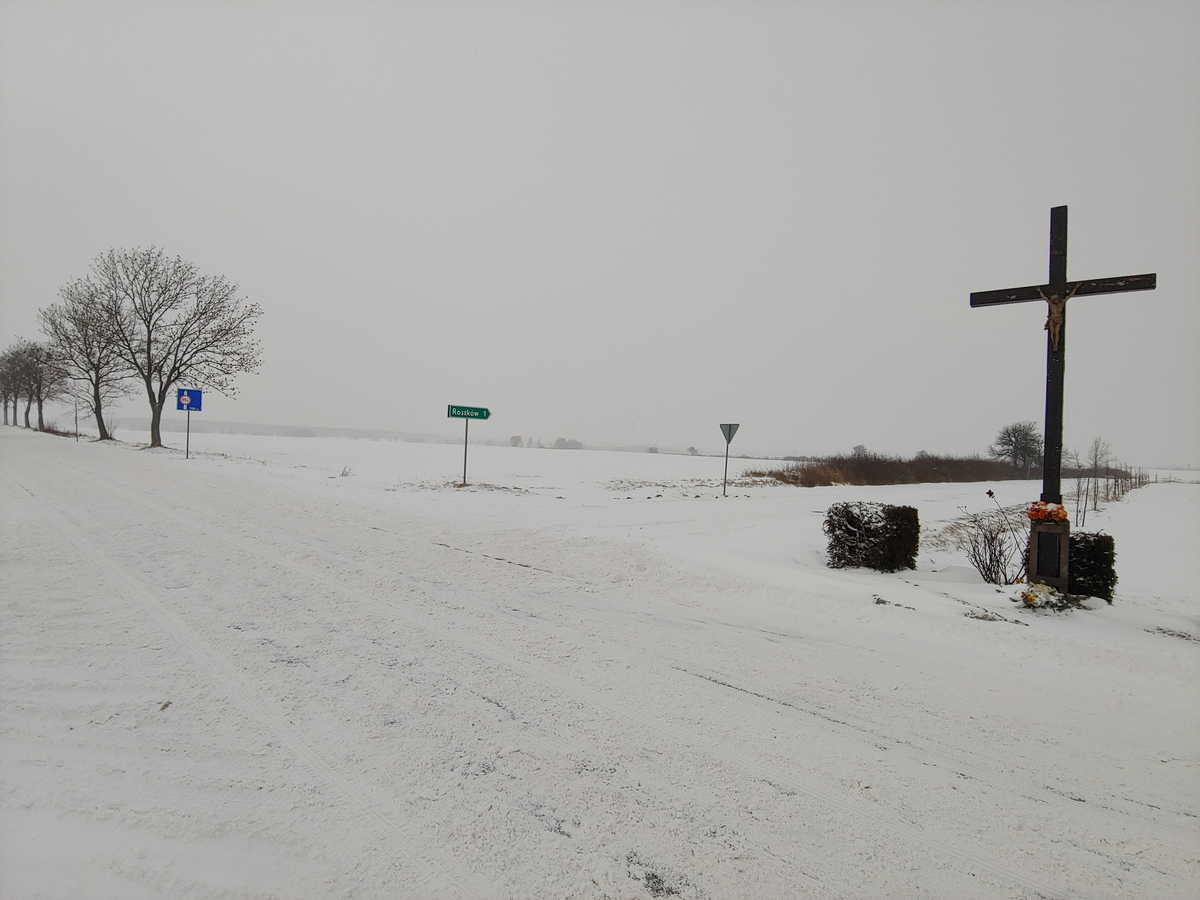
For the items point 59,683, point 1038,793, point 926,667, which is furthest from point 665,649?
point 59,683

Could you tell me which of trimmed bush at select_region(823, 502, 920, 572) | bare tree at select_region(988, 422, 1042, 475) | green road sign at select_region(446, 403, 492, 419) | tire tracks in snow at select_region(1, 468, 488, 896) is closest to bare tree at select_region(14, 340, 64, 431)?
green road sign at select_region(446, 403, 492, 419)

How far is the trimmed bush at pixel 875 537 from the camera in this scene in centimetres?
741

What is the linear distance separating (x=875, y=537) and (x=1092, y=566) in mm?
2202

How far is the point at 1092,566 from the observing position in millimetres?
6086

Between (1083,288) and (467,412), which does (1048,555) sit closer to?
(1083,288)

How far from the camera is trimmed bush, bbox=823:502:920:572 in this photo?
7410 mm

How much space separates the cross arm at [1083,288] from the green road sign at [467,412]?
13.0 m

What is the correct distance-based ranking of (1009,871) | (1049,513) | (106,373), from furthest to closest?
(106,373), (1049,513), (1009,871)

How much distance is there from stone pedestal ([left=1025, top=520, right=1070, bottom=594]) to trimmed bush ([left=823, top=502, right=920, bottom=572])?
1397 millimetres

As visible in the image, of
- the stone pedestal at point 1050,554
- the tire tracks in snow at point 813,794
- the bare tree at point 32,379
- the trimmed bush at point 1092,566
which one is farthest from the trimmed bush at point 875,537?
the bare tree at point 32,379

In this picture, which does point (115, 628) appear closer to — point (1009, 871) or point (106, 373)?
point (1009, 871)

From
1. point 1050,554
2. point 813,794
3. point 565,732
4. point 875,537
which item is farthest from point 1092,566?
point 565,732

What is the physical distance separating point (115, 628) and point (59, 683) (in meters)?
0.98

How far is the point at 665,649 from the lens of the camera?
13.6ft
